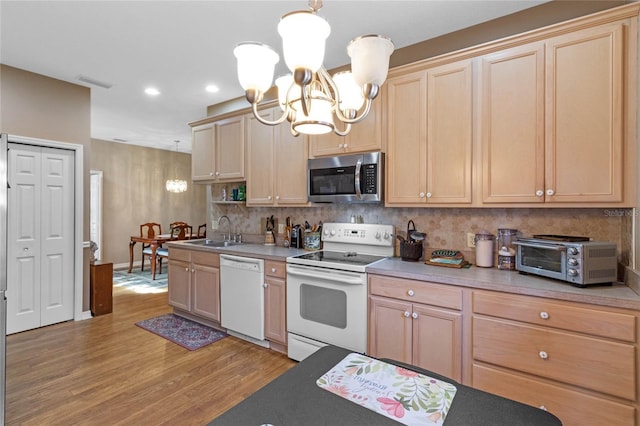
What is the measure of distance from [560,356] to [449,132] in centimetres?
153

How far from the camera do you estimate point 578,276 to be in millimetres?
1716

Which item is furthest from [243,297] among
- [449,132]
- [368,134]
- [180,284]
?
[449,132]

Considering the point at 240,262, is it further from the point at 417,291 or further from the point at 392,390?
the point at 392,390

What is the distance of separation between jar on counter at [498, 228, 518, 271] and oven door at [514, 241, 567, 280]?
16 centimetres

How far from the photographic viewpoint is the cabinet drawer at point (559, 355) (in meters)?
1.55

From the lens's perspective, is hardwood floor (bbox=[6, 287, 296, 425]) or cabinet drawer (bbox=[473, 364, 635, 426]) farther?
hardwood floor (bbox=[6, 287, 296, 425])

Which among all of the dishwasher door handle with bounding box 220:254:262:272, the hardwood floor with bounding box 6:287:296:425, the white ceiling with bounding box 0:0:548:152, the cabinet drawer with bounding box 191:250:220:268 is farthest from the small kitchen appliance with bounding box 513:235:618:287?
the cabinet drawer with bounding box 191:250:220:268

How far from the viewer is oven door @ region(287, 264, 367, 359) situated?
7.67 ft

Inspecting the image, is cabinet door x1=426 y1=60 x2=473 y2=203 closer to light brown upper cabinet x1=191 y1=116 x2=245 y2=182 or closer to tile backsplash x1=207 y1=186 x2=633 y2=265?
tile backsplash x1=207 y1=186 x2=633 y2=265

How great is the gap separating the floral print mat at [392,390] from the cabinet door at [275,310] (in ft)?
5.53

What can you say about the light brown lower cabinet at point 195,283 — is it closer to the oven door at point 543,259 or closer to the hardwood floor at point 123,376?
the hardwood floor at point 123,376

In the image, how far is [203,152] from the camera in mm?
3977

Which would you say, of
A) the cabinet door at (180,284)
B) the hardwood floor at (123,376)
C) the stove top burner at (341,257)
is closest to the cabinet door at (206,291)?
the cabinet door at (180,284)

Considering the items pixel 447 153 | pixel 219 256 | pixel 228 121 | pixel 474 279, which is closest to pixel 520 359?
pixel 474 279
